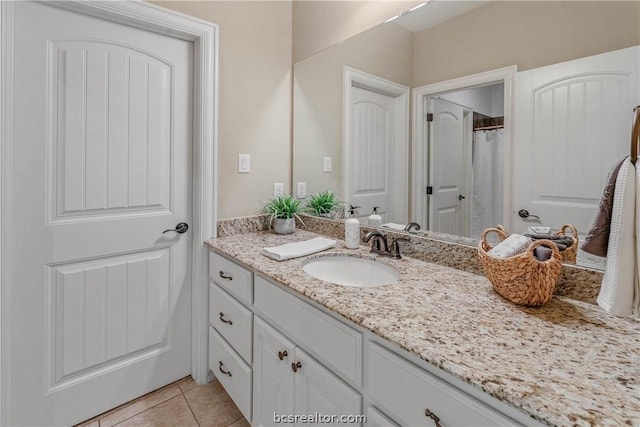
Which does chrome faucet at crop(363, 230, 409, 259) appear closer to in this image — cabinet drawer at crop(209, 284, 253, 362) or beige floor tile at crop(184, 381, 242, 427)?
cabinet drawer at crop(209, 284, 253, 362)

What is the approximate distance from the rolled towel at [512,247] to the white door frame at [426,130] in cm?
20

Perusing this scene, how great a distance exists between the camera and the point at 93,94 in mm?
1440

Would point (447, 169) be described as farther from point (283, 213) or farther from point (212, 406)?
point (212, 406)

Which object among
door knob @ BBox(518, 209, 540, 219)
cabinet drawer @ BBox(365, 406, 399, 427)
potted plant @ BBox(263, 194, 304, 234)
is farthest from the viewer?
potted plant @ BBox(263, 194, 304, 234)

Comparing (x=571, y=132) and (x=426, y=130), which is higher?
(x=426, y=130)

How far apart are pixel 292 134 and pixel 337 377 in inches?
60.4

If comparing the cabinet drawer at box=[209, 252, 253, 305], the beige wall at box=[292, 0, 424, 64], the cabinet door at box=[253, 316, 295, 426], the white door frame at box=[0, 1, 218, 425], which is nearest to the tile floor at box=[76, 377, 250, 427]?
the white door frame at box=[0, 1, 218, 425]

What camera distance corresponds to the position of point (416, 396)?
2.29 ft

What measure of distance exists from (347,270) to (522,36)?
1.07m

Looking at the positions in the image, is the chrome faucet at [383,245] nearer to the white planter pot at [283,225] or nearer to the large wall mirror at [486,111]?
the large wall mirror at [486,111]

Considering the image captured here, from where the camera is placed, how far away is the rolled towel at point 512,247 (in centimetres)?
92

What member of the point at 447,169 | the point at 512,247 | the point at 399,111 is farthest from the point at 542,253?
the point at 399,111

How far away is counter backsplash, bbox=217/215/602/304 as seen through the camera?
927mm

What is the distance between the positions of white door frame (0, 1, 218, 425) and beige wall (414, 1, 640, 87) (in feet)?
3.47
